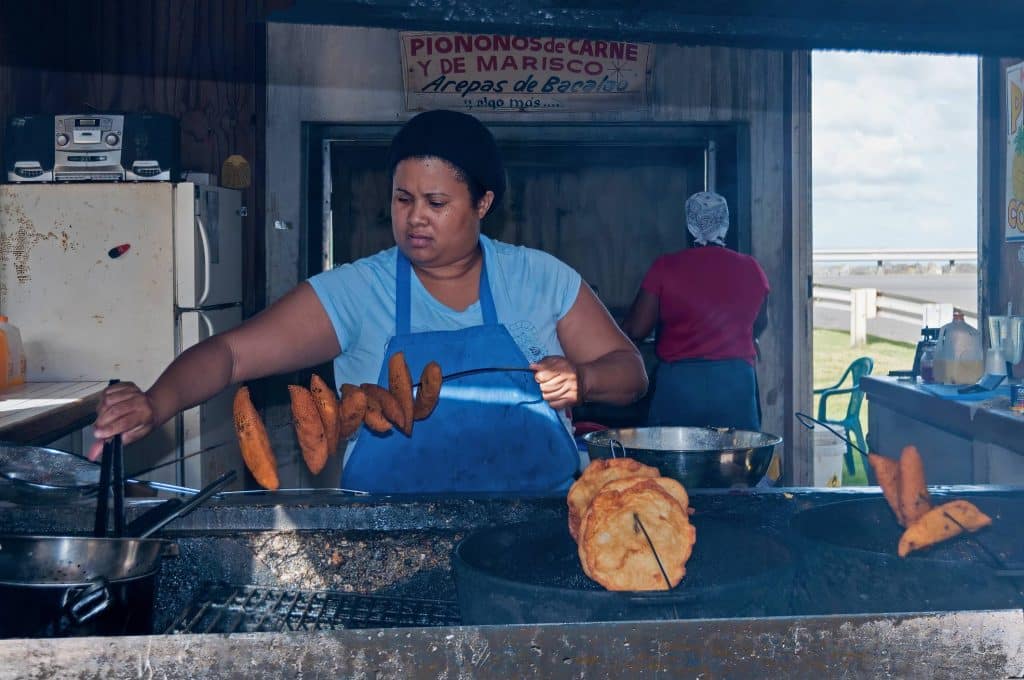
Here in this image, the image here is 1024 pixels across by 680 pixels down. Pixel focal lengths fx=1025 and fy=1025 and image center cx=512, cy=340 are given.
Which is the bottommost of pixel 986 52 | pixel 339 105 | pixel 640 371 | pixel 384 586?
pixel 384 586

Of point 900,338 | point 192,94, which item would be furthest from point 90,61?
point 900,338

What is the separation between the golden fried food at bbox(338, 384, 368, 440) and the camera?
2.41 metres

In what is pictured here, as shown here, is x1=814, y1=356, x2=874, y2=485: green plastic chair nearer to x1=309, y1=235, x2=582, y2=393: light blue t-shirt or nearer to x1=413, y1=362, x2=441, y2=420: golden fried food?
x1=309, y1=235, x2=582, y2=393: light blue t-shirt

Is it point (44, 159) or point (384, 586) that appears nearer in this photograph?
point (384, 586)

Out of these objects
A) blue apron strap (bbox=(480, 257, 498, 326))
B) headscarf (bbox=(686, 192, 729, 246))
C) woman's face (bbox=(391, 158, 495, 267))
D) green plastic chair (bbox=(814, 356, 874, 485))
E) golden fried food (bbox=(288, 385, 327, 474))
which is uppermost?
headscarf (bbox=(686, 192, 729, 246))

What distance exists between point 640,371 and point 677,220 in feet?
14.6

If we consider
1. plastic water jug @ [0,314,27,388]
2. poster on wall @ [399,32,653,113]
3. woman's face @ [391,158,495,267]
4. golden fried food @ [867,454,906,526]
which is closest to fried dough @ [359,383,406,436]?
woman's face @ [391,158,495,267]

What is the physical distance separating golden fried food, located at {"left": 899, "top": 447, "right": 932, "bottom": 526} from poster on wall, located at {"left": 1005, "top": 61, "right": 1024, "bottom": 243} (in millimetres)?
4096

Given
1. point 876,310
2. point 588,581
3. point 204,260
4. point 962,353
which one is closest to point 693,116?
point 962,353

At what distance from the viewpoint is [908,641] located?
62.3 inches

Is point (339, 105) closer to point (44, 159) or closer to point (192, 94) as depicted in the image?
point (192, 94)

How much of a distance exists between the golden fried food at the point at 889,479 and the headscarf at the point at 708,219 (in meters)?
3.40

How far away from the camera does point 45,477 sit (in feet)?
6.64

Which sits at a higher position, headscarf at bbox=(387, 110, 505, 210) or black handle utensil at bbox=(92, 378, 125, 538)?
headscarf at bbox=(387, 110, 505, 210)
